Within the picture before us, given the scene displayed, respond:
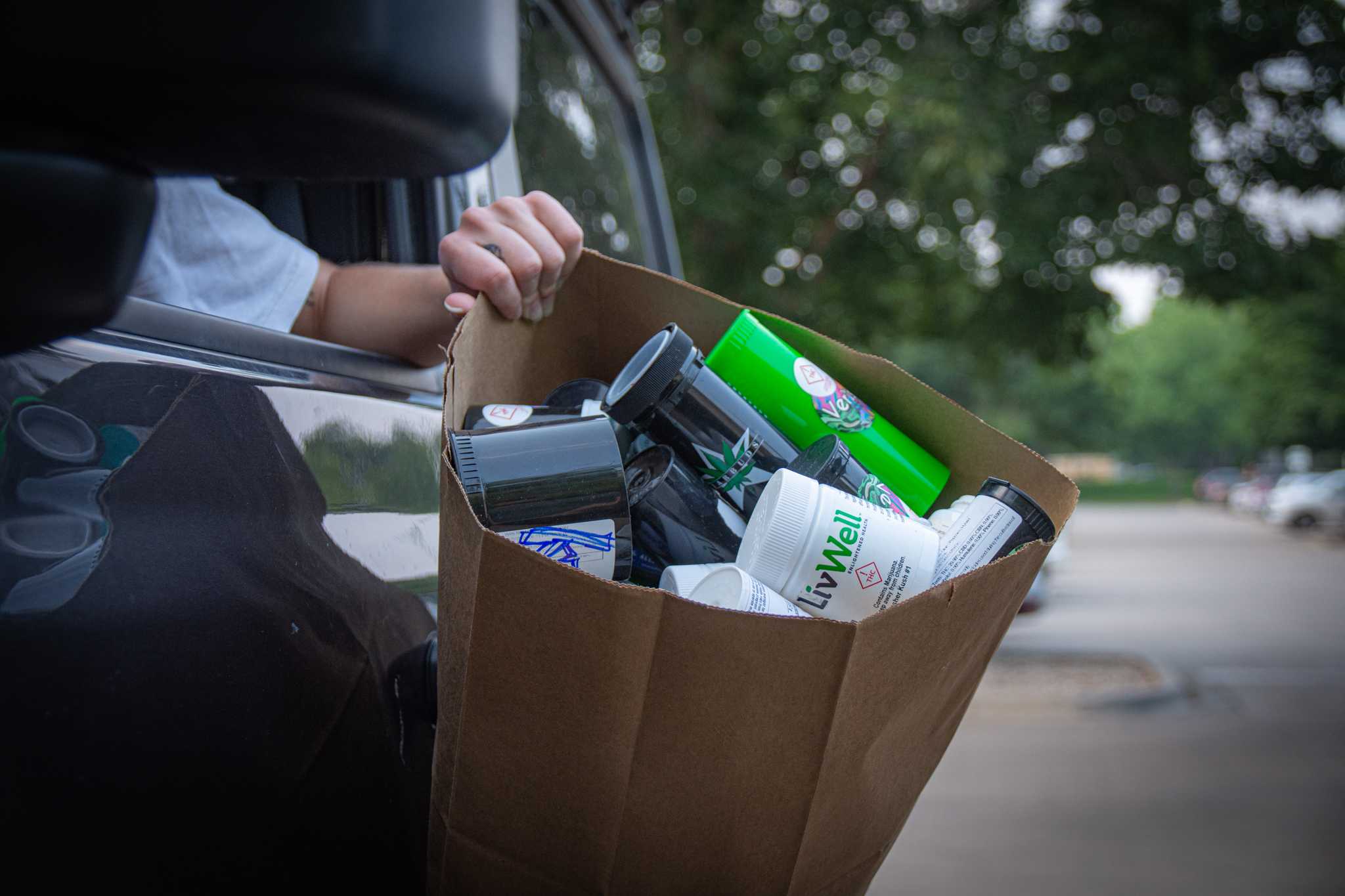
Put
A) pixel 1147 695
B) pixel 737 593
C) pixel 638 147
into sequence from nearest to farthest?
pixel 737 593
pixel 638 147
pixel 1147 695

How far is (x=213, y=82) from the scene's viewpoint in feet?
1.57

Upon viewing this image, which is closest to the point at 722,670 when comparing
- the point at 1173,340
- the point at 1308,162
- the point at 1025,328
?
the point at 1025,328

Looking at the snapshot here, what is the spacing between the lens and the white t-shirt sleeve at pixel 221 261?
1151 millimetres

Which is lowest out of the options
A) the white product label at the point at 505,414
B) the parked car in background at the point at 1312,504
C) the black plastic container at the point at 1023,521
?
the white product label at the point at 505,414

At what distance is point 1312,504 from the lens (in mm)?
23891

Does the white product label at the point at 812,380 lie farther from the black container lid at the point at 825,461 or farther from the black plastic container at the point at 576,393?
the black plastic container at the point at 576,393

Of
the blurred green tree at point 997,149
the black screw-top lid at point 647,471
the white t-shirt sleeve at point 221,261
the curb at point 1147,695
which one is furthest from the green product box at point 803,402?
the curb at point 1147,695

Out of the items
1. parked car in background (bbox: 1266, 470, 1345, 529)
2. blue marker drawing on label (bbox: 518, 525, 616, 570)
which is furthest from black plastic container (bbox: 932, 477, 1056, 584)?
parked car in background (bbox: 1266, 470, 1345, 529)

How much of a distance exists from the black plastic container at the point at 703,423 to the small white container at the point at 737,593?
19 cm

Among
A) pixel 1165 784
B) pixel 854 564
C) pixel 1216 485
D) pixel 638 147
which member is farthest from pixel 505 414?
pixel 1216 485

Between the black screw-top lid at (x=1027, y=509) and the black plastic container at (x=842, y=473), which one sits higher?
the black screw-top lid at (x=1027, y=509)

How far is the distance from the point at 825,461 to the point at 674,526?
0.51 ft

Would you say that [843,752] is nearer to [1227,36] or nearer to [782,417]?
[782,417]

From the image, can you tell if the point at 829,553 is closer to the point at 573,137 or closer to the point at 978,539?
the point at 978,539
